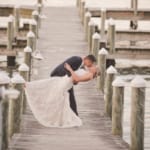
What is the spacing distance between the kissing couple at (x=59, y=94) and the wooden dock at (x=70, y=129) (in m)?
0.21

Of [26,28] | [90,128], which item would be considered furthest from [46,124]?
[26,28]

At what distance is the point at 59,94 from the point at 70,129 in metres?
0.66

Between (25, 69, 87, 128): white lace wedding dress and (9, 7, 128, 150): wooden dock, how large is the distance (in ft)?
0.62

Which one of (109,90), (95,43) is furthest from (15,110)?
(95,43)

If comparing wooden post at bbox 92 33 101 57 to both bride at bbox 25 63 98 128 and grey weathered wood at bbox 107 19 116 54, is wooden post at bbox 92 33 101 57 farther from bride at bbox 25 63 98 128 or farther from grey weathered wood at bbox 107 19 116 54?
bride at bbox 25 63 98 128

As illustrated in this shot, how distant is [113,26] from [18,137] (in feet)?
32.8

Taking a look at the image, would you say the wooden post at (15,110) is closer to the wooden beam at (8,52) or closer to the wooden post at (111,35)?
the wooden beam at (8,52)

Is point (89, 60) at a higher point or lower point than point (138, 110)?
higher

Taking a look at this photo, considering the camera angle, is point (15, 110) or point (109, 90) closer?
point (15, 110)

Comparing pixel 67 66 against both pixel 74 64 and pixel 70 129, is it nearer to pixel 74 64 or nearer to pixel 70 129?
pixel 74 64

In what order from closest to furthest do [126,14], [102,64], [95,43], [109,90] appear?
[109,90]
[102,64]
[95,43]
[126,14]

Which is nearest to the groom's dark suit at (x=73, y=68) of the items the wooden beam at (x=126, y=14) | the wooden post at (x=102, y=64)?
the wooden post at (x=102, y=64)

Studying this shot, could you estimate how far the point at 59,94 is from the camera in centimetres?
1287

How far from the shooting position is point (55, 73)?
43.2ft
